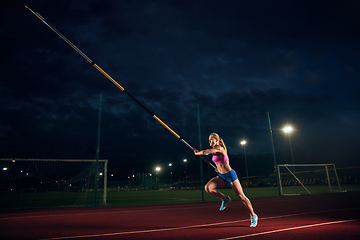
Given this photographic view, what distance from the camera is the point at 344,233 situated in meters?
4.62

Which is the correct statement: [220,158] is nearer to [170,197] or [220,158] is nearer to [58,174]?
[58,174]

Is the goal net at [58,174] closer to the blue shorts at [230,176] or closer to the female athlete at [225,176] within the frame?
the female athlete at [225,176]

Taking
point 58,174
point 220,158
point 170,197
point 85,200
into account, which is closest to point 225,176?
point 220,158

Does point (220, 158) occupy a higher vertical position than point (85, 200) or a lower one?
higher

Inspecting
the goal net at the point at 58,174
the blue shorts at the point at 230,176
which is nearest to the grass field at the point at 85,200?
the goal net at the point at 58,174

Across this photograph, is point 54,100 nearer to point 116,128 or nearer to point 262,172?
point 116,128

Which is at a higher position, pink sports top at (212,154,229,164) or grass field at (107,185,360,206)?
pink sports top at (212,154,229,164)

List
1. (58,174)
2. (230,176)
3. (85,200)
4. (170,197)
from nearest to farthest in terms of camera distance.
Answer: (230,176), (85,200), (58,174), (170,197)

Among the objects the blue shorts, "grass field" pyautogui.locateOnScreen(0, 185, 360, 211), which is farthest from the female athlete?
"grass field" pyautogui.locateOnScreen(0, 185, 360, 211)

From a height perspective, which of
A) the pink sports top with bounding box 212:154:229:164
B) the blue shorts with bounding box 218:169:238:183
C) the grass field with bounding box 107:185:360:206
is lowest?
the grass field with bounding box 107:185:360:206

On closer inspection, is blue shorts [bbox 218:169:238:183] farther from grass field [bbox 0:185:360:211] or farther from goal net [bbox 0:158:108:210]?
grass field [bbox 0:185:360:211]

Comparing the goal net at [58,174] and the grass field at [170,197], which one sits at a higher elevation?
the goal net at [58,174]

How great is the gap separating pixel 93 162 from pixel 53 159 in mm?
2065

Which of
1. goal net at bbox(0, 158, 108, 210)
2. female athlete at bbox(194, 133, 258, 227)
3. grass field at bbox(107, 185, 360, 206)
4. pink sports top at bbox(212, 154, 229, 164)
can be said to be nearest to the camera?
female athlete at bbox(194, 133, 258, 227)
